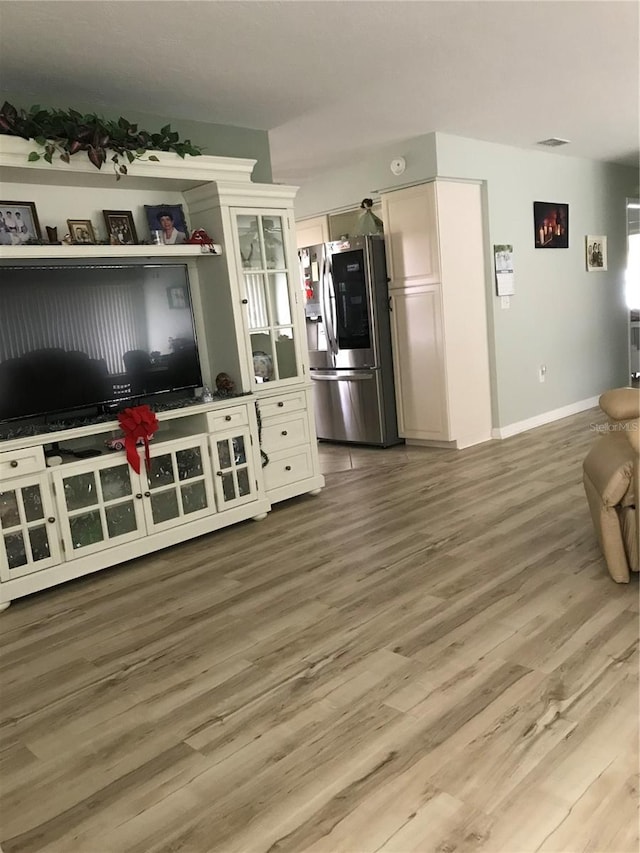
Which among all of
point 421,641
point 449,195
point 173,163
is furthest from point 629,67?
point 421,641

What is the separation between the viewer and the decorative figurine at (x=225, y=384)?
4055 millimetres

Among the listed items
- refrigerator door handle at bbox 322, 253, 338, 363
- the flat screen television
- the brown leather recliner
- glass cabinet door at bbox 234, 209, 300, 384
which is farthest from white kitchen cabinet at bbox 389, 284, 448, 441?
the brown leather recliner

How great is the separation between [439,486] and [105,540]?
2.13m

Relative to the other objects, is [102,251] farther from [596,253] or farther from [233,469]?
[596,253]

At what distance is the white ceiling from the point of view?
2.77 metres

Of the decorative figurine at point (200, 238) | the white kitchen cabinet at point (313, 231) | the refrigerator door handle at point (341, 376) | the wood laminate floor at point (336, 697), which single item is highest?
the white kitchen cabinet at point (313, 231)

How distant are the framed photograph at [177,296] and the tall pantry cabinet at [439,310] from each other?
81.8 inches

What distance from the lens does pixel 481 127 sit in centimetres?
491

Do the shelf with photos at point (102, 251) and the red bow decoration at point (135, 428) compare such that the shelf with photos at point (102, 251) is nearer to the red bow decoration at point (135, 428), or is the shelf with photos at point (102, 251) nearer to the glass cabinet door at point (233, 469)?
the red bow decoration at point (135, 428)

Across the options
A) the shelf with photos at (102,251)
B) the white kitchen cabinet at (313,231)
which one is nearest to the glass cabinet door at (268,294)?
the shelf with photos at (102,251)

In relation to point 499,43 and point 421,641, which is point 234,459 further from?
point 499,43

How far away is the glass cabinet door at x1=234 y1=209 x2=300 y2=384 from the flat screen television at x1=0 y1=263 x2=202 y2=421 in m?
0.37

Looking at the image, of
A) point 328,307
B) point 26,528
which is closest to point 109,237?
point 26,528

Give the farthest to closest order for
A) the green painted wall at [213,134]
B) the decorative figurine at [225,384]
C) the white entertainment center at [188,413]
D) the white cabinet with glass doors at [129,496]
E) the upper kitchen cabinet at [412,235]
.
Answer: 1. the upper kitchen cabinet at [412,235]
2. the decorative figurine at [225,384]
3. the green painted wall at [213,134]
4. the white cabinet with glass doors at [129,496]
5. the white entertainment center at [188,413]
